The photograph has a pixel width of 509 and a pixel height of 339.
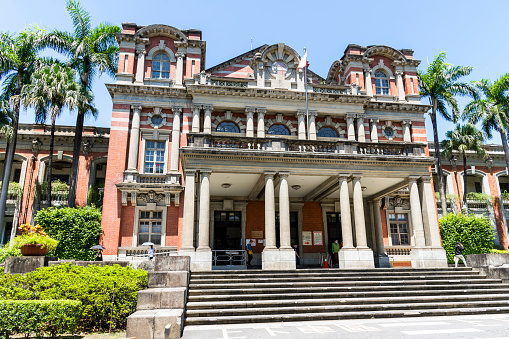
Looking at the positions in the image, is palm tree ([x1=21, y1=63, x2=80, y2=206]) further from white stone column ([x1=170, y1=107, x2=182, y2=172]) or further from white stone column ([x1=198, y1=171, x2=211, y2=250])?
white stone column ([x1=198, y1=171, x2=211, y2=250])

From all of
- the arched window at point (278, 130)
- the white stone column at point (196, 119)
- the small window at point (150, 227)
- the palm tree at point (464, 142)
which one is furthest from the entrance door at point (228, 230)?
the palm tree at point (464, 142)

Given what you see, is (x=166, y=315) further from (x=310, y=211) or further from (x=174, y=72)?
(x=174, y=72)

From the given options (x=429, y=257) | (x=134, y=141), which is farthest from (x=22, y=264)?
(x=429, y=257)

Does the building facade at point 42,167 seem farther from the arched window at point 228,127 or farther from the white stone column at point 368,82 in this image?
the white stone column at point 368,82

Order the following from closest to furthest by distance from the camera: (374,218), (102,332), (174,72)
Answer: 1. (102,332)
2. (374,218)
3. (174,72)

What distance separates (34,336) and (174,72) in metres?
19.0

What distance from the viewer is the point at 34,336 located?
7.85 meters

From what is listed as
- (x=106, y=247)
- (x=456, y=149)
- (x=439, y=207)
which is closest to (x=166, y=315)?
(x=106, y=247)

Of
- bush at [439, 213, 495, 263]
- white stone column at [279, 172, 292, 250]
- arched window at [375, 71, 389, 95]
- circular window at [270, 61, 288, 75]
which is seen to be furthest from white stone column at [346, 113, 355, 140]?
bush at [439, 213, 495, 263]

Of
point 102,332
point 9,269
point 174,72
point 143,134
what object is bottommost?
point 102,332

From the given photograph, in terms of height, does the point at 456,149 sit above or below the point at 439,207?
above

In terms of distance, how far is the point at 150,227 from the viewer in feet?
67.8

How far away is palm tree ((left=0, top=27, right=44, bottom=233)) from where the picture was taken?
21991 millimetres

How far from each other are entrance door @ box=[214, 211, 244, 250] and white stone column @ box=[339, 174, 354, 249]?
7837mm
